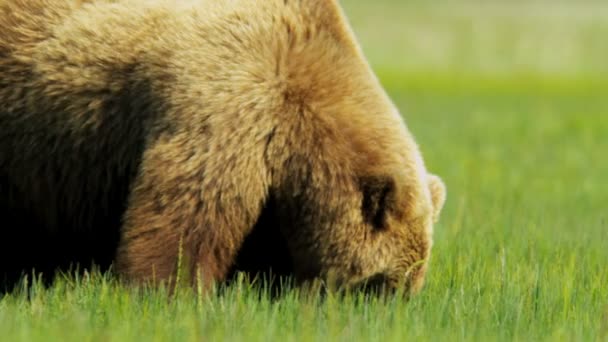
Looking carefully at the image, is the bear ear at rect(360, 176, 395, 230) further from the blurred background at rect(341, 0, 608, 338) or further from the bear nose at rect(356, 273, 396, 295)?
the blurred background at rect(341, 0, 608, 338)

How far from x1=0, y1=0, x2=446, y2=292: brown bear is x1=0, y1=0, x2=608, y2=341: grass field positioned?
0.21 meters

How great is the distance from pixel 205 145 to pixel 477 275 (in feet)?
5.18

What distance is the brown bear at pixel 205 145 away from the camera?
4359 millimetres

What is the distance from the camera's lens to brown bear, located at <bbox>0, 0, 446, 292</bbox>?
436 cm

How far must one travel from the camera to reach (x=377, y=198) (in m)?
4.49

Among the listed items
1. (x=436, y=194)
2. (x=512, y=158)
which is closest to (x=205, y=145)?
(x=436, y=194)

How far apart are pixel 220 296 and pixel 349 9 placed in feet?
148

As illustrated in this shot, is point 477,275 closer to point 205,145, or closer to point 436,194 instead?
point 436,194

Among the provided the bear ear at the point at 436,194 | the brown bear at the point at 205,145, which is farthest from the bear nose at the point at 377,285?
the bear ear at the point at 436,194

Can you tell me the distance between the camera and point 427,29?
139 feet

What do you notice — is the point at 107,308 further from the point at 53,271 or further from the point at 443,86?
the point at 443,86

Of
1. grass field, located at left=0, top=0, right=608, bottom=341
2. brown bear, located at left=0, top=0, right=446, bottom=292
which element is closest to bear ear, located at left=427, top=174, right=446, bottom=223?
brown bear, located at left=0, top=0, right=446, bottom=292

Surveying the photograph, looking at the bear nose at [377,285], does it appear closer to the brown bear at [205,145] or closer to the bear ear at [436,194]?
the brown bear at [205,145]

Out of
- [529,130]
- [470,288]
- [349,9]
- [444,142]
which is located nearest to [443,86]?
[529,130]
